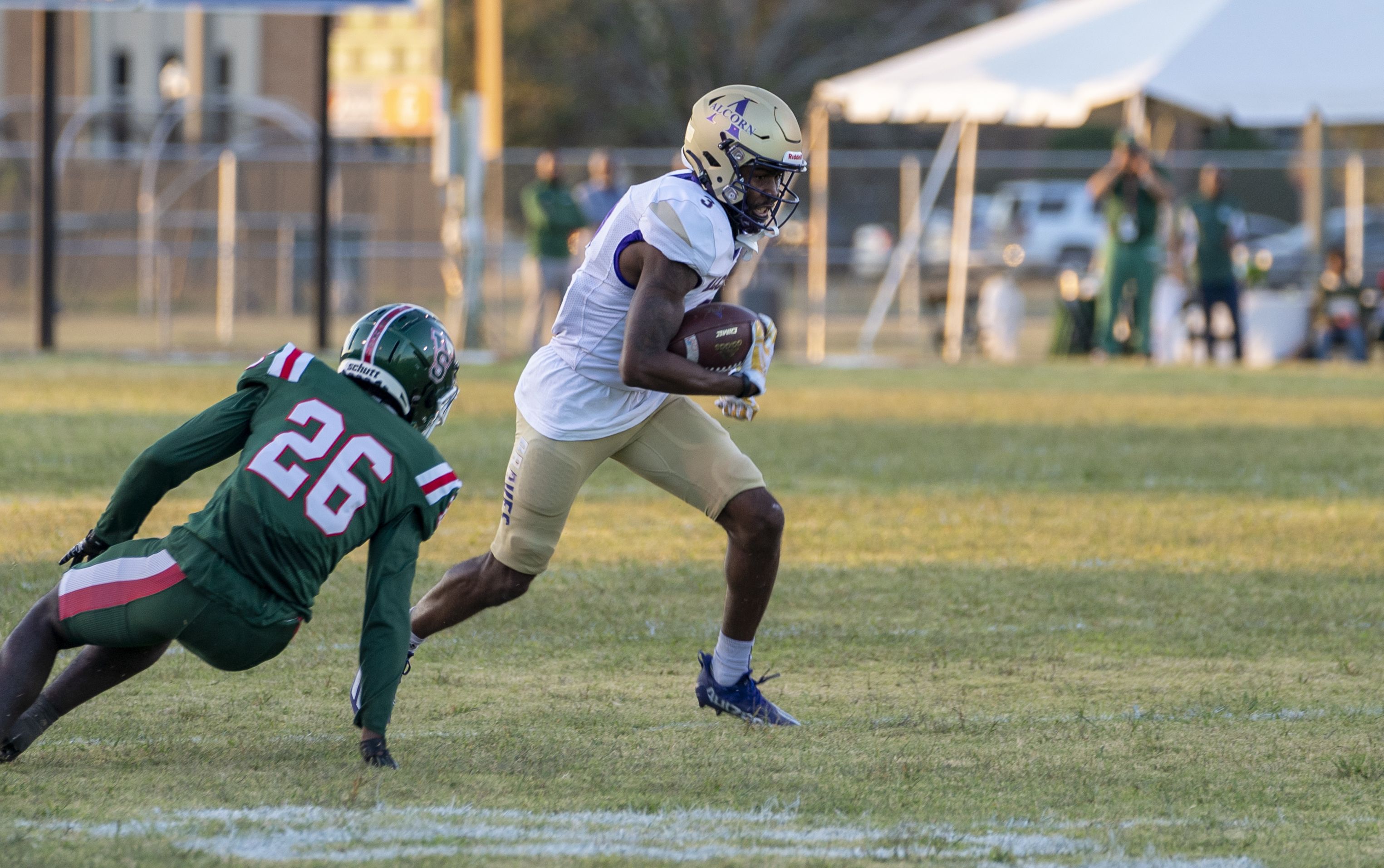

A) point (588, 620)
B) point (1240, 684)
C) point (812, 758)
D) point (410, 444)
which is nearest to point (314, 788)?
point (410, 444)

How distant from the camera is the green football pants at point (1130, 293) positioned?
17.5 metres

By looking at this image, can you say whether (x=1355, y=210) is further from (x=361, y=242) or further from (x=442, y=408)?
(x=442, y=408)

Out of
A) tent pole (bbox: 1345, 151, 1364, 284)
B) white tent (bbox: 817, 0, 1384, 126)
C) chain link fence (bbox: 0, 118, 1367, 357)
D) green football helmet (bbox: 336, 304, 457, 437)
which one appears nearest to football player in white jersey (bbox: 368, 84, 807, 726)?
green football helmet (bbox: 336, 304, 457, 437)

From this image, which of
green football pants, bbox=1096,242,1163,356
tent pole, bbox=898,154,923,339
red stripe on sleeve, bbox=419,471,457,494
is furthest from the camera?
tent pole, bbox=898,154,923,339

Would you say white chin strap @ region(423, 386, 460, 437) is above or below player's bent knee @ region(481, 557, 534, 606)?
above

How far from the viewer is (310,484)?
3.99 metres

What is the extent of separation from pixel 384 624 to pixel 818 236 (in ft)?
51.7

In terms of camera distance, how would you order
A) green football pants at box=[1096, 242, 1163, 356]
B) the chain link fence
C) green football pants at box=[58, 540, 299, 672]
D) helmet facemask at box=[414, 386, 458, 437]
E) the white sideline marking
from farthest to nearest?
the chain link fence < green football pants at box=[1096, 242, 1163, 356] < helmet facemask at box=[414, 386, 458, 437] < green football pants at box=[58, 540, 299, 672] < the white sideline marking

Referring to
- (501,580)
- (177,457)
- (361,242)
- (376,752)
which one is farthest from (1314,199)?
(177,457)

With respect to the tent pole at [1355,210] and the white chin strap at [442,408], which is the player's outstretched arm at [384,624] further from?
the tent pole at [1355,210]

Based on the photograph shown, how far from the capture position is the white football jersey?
489cm

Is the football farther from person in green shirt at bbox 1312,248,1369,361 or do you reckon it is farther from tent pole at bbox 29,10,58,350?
person in green shirt at bbox 1312,248,1369,361

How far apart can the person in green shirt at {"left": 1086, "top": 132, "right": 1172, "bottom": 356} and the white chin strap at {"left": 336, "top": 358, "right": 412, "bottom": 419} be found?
13.6 m

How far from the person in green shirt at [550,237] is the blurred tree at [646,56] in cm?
2149
